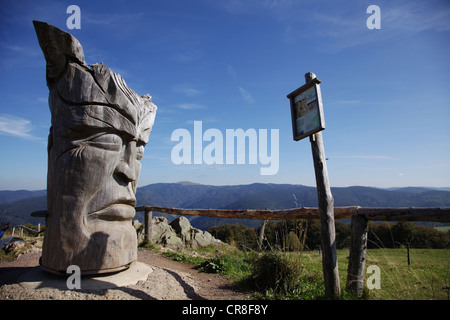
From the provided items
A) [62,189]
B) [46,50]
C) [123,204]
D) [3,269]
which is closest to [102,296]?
[123,204]

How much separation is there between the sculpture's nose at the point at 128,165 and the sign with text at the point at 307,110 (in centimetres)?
273

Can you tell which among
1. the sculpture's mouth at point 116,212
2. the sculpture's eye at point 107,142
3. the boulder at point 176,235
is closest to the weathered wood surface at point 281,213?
the boulder at point 176,235

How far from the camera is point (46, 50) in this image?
3795 mm

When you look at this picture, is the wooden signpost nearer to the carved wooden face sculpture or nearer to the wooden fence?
the wooden fence

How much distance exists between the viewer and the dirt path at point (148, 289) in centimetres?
312

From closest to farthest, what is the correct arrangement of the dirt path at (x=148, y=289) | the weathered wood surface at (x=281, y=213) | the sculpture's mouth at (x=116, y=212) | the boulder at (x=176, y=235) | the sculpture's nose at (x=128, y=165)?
the dirt path at (x=148, y=289)
the sculpture's mouth at (x=116, y=212)
the sculpture's nose at (x=128, y=165)
the weathered wood surface at (x=281, y=213)
the boulder at (x=176, y=235)

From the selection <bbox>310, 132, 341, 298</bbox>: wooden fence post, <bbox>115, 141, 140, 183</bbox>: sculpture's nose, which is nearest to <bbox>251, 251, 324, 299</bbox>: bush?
<bbox>310, 132, 341, 298</bbox>: wooden fence post

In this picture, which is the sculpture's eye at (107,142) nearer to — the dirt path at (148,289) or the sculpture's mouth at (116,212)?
the sculpture's mouth at (116,212)

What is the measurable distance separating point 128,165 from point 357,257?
4.02 m

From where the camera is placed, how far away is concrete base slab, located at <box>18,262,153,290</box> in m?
3.30

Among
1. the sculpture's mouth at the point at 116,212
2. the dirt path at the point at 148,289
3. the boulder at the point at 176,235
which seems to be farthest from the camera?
the boulder at the point at 176,235

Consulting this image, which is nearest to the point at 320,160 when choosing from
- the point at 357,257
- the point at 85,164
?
the point at 357,257

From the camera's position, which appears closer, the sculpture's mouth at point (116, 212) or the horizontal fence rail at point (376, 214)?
the horizontal fence rail at point (376, 214)
